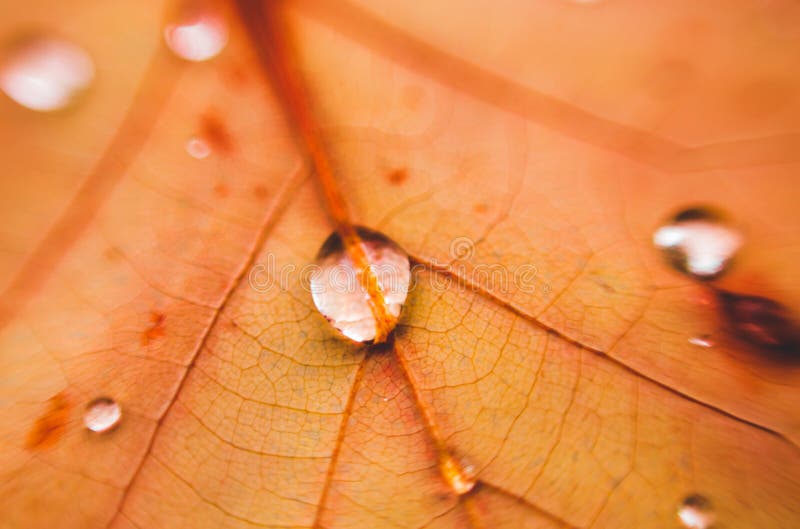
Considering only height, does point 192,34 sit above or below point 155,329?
above

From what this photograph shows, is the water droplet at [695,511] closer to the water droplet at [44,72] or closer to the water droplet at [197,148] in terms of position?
the water droplet at [197,148]

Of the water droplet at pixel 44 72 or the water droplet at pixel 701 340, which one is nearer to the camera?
the water droplet at pixel 44 72

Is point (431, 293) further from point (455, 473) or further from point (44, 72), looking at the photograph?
point (44, 72)

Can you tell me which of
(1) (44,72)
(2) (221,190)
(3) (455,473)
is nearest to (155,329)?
(2) (221,190)

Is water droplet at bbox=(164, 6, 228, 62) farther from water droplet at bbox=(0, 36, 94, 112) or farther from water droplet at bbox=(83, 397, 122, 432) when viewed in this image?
water droplet at bbox=(83, 397, 122, 432)

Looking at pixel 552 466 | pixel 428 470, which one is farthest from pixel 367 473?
pixel 552 466

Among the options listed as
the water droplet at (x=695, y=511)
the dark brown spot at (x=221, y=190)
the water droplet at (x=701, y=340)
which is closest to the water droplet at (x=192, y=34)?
the dark brown spot at (x=221, y=190)
